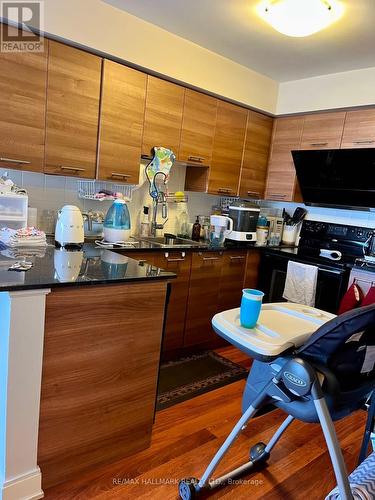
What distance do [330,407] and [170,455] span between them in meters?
0.96

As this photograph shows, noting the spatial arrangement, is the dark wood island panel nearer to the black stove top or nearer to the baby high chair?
the baby high chair

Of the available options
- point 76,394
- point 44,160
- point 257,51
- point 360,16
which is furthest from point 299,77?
point 76,394

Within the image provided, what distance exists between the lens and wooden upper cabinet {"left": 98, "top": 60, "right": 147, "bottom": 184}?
2.43 m

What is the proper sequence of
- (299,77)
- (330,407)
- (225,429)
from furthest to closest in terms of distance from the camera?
1. (299,77)
2. (225,429)
3. (330,407)

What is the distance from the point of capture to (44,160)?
2.27 meters

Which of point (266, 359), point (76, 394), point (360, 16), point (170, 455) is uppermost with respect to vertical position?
point (360, 16)

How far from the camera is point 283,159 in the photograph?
139 inches

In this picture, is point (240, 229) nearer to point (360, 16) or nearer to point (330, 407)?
point (360, 16)

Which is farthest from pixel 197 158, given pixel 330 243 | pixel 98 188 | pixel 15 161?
pixel 330 243

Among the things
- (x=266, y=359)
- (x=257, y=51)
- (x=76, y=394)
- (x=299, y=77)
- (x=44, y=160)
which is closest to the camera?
(x=266, y=359)

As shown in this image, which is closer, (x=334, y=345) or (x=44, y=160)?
(x=334, y=345)

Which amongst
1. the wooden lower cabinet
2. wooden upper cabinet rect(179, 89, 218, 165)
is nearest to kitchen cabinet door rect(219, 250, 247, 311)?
the wooden lower cabinet

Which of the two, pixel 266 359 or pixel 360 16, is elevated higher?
pixel 360 16

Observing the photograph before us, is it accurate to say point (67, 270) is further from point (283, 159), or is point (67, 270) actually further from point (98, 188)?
point (283, 159)
